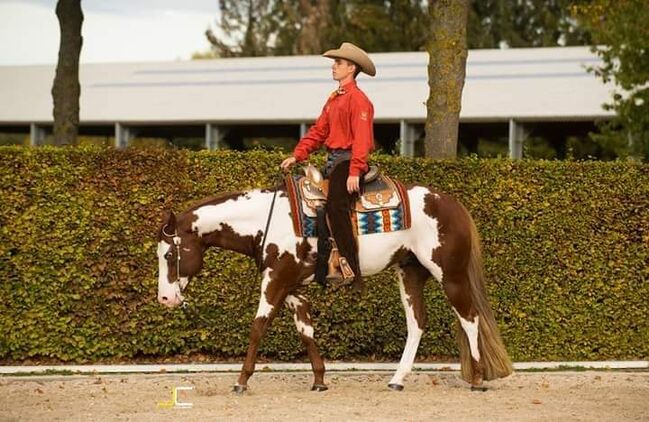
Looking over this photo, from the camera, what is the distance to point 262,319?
934cm

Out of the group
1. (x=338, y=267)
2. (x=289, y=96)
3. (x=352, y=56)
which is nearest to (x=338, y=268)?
(x=338, y=267)

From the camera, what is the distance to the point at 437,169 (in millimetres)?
11656

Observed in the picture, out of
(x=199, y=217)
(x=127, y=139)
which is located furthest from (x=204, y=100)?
(x=199, y=217)

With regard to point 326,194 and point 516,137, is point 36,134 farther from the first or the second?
point 326,194

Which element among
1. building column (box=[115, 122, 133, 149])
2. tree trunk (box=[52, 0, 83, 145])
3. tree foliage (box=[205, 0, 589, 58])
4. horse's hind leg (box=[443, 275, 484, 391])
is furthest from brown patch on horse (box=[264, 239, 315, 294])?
tree foliage (box=[205, 0, 589, 58])

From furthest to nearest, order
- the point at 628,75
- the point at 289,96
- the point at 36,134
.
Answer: the point at 36,134
the point at 289,96
the point at 628,75

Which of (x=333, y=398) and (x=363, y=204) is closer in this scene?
(x=333, y=398)

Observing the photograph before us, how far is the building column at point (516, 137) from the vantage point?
25900 mm

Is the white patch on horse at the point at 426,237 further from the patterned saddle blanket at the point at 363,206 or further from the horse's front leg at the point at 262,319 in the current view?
the horse's front leg at the point at 262,319

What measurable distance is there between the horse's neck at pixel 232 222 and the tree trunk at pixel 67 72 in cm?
657

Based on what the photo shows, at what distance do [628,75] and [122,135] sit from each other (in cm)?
1234

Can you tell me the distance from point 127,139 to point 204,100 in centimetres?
227

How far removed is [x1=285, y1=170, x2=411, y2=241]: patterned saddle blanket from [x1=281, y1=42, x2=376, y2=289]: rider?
0.34 ft

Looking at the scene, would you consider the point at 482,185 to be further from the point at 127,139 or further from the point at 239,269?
the point at 127,139
